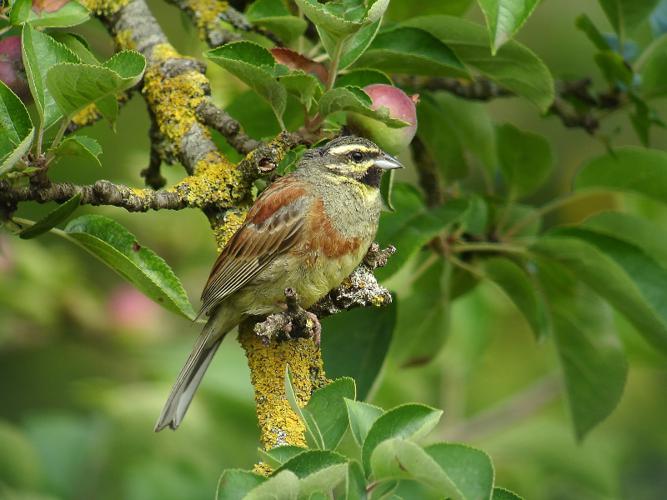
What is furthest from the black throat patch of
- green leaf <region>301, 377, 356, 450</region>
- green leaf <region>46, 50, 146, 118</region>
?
green leaf <region>301, 377, 356, 450</region>

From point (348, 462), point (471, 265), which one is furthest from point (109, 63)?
point (471, 265)

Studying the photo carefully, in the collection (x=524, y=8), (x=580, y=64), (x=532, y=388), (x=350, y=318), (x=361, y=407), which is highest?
(x=524, y=8)

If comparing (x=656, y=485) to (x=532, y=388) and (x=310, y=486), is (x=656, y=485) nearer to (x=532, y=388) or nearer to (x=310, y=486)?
(x=532, y=388)

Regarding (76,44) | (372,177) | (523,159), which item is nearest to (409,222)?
(372,177)

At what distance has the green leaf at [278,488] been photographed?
1.99 m

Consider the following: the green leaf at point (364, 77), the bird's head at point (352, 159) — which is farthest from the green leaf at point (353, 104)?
the bird's head at point (352, 159)

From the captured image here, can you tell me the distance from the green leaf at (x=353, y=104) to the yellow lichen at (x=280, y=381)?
0.60 m

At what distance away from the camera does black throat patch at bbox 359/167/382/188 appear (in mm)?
3336

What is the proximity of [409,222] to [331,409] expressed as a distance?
123cm

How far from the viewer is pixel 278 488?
2.00 m

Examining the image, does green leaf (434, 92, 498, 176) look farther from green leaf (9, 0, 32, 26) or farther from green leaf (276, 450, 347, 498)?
green leaf (276, 450, 347, 498)

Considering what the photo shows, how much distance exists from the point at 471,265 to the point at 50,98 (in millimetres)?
1749

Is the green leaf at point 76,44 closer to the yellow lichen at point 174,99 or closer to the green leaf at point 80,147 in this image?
the yellow lichen at point 174,99

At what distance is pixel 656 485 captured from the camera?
709cm
